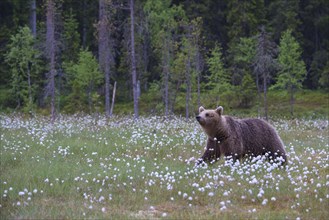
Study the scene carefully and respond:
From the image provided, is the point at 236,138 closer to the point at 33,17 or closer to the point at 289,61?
the point at 289,61

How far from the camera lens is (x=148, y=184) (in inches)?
411

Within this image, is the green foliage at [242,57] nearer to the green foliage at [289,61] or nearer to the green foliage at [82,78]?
the green foliage at [289,61]

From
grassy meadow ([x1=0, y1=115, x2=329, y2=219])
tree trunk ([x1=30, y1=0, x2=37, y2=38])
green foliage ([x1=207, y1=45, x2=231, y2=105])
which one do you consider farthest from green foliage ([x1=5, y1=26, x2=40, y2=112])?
grassy meadow ([x1=0, y1=115, x2=329, y2=219])

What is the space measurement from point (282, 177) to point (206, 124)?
2899 mm

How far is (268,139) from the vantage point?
44.0ft

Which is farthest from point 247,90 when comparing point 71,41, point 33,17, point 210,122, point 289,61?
point 210,122

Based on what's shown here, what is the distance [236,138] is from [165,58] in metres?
28.7

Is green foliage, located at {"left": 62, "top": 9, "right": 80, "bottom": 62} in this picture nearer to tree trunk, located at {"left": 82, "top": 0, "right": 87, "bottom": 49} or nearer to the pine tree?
tree trunk, located at {"left": 82, "top": 0, "right": 87, "bottom": 49}

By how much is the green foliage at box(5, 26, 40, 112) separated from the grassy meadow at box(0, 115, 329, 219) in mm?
33820

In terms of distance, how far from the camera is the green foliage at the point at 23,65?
48125 millimetres

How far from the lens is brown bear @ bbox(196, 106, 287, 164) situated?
1282cm

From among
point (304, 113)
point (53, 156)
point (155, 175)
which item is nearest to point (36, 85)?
point (304, 113)

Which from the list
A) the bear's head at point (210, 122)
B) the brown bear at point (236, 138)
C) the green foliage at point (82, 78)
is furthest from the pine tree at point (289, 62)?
the bear's head at point (210, 122)

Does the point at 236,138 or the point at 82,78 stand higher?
the point at 82,78
